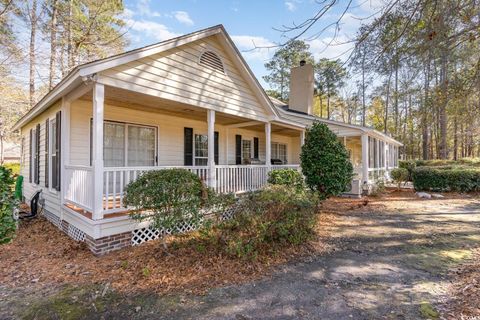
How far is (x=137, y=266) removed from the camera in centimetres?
441

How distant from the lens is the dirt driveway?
10.3ft

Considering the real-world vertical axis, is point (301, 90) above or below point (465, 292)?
above

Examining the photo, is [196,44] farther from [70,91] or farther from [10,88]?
[10,88]

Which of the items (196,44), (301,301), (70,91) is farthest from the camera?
(196,44)

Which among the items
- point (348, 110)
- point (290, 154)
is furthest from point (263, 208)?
point (348, 110)

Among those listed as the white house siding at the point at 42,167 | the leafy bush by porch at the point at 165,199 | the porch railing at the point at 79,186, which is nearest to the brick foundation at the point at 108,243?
the porch railing at the point at 79,186

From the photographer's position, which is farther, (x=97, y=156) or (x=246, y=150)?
(x=246, y=150)

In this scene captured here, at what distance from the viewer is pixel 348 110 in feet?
126

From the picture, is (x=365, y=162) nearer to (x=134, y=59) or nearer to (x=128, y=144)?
(x=128, y=144)

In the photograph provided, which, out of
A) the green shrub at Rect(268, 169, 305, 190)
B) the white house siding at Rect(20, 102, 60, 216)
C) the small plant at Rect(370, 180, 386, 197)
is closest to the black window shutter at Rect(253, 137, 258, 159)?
A: the green shrub at Rect(268, 169, 305, 190)

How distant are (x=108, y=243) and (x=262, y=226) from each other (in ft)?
9.73

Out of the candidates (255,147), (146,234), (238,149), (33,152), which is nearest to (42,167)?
(33,152)

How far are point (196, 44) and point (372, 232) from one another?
22.0 ft

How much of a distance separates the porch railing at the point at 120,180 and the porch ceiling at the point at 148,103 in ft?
5.88
